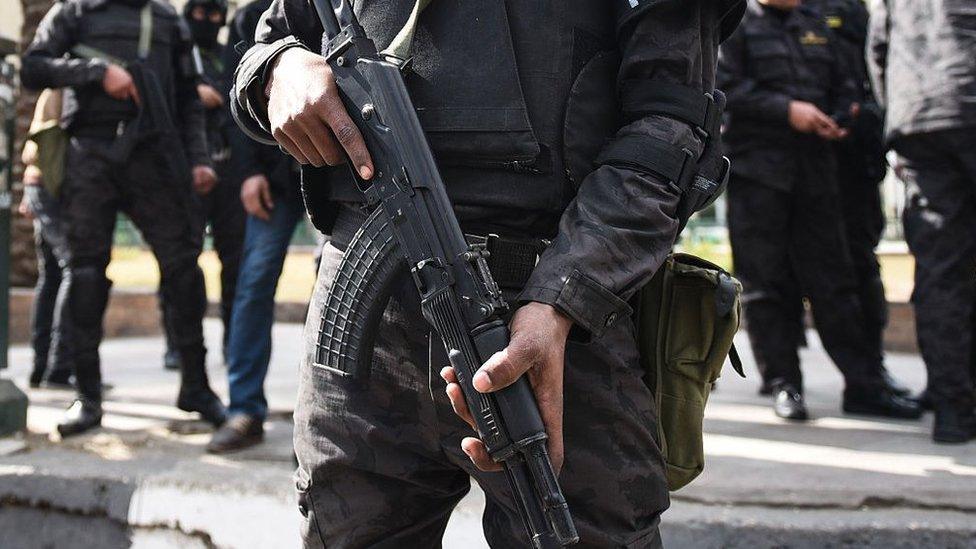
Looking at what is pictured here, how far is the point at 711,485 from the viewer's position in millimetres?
2930

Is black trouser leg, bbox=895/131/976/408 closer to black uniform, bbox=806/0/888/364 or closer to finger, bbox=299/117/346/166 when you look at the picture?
black uniform, bbox=806/0/888/364

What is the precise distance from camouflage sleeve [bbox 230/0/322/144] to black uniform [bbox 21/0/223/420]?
2481mm

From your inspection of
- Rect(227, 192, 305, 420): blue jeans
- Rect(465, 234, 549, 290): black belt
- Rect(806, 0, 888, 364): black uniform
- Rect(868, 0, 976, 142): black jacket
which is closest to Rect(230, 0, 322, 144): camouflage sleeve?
Rect(465, 234, 549, 290): black belt

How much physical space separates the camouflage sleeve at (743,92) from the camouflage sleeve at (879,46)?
A: 34 cm

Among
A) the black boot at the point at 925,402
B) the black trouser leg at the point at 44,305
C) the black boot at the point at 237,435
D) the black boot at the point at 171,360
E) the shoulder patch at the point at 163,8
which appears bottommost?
the black boot at the point at 925,402

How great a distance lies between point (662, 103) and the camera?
4.42ft

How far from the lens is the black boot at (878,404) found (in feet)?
12.9

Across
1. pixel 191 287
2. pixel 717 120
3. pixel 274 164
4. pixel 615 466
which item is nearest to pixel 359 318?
pixel 615 466

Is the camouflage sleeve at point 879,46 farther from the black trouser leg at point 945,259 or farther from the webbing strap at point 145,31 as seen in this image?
the webbing strap at point 145,31

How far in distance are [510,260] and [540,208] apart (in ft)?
0.26

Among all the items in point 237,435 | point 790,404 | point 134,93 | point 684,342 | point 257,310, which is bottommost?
point 790,404

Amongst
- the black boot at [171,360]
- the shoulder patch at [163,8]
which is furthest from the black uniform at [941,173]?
the black boot at [171,360]

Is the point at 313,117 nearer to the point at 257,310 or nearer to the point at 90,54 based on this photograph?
the point at 257,310

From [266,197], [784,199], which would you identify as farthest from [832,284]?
[266,197]
